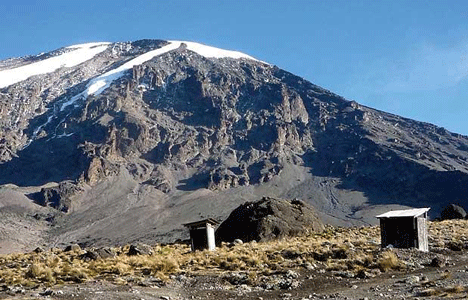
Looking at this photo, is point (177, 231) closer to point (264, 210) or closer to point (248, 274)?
point (264, 210)

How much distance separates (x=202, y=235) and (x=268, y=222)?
10552mm

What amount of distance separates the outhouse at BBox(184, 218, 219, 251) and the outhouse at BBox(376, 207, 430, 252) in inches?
468

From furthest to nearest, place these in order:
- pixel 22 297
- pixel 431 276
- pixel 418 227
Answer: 1. pixel 418 227
2. pixel 431 276
3. pixel 22 297

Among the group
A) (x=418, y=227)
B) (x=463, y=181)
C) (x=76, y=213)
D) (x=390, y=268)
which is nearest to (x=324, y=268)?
(x=390, y=268)

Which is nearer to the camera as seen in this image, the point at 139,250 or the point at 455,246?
the point at 455,246

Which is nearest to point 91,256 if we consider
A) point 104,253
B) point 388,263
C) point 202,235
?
point 104,253

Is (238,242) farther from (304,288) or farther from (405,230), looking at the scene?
(304,288)

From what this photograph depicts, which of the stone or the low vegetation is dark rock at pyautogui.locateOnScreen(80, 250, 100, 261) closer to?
the low vegetation

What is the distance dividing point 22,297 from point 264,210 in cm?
3308

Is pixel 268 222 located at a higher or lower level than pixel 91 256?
higher

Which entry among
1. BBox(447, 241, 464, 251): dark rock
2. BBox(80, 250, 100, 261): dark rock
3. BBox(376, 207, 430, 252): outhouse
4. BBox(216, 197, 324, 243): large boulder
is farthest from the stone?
BBox(447, 241, 464, 251): dark rock

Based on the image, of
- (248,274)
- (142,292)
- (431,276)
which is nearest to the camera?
(142,292)

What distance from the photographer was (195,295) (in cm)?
2012

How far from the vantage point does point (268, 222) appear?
4681cm
